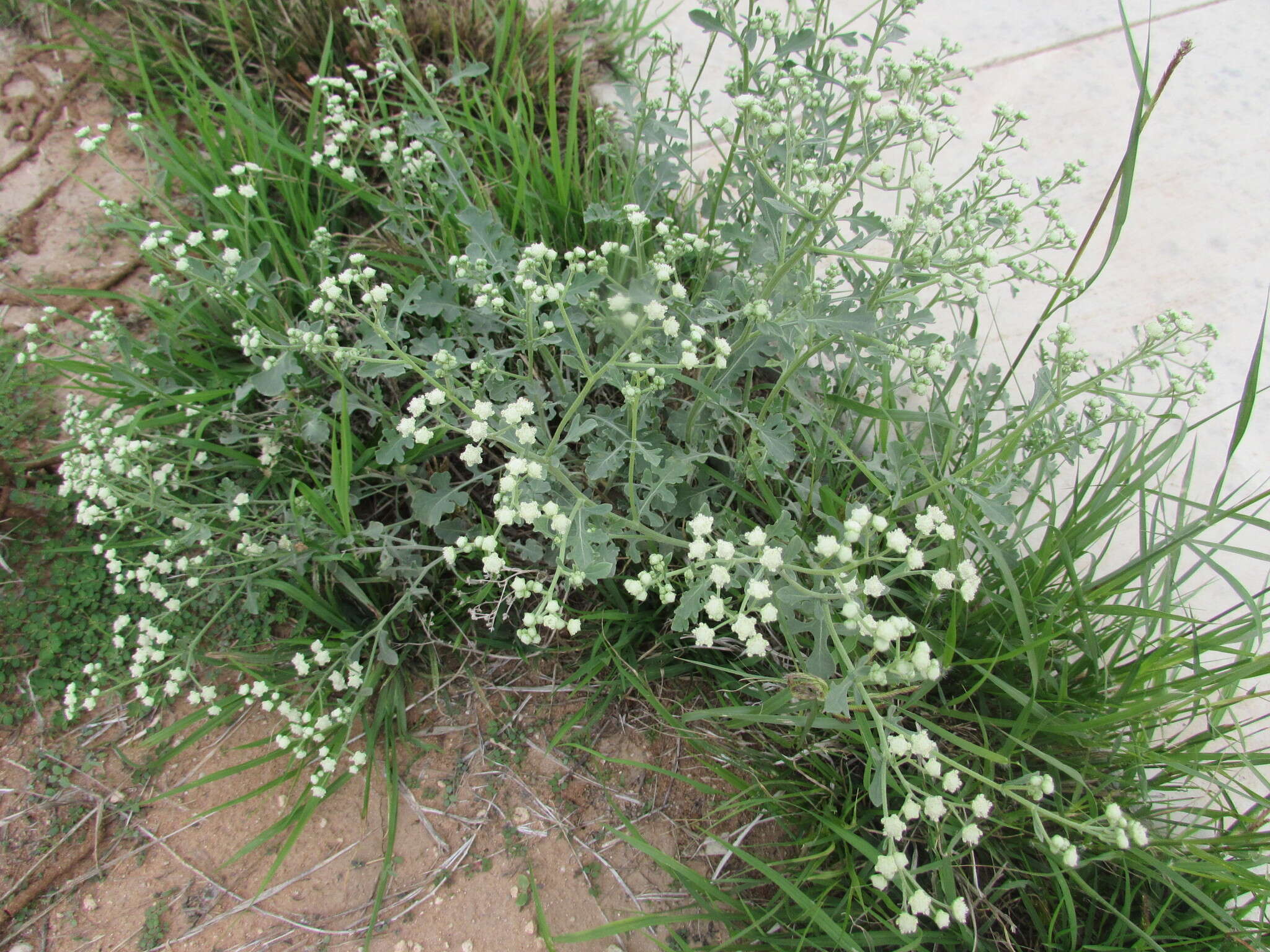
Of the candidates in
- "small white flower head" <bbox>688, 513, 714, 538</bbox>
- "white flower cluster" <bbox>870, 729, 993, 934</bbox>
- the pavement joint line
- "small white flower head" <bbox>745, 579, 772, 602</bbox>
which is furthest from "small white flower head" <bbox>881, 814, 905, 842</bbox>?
the pavement joint line

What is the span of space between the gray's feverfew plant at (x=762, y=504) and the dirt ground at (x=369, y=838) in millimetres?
127

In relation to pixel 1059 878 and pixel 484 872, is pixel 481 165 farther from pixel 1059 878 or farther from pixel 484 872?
pixel 1059 878

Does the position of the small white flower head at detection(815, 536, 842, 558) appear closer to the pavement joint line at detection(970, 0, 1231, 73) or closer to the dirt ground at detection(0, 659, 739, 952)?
the dirt ground at detection(0, 659, 739, 952)

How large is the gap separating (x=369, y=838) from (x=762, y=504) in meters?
1.33

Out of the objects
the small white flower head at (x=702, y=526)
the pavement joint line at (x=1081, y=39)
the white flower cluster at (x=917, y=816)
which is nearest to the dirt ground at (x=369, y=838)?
the white flower cluster at (x=917, y=816)

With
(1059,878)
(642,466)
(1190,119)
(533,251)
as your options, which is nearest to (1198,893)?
(1059,878)

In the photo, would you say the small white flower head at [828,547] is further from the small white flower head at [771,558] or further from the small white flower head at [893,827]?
the small white flower head at [893,827]

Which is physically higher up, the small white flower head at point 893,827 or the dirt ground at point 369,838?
the small white flower head at point 893,827

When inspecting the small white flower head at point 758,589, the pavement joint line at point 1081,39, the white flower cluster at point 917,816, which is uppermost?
the pavement joint line at point 1081,39

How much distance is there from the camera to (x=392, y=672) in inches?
84.3

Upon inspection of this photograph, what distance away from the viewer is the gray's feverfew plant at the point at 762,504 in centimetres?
155

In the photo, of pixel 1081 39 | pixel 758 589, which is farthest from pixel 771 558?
pixel 1081 39

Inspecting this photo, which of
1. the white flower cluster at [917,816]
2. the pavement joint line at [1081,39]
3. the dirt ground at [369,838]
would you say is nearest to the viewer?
the white flower cluster at [917,816]

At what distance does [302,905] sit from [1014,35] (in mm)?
3965
